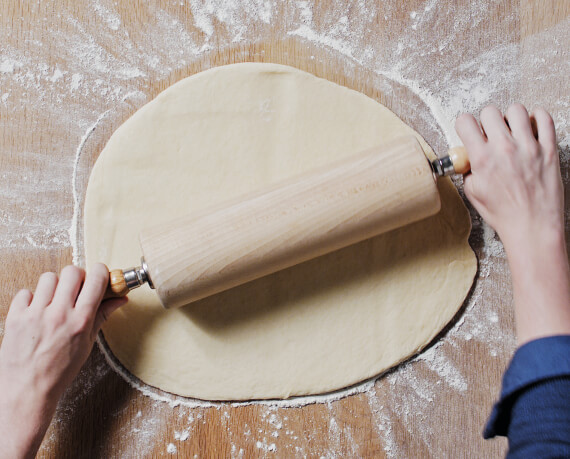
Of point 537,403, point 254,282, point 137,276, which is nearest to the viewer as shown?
point 537,403

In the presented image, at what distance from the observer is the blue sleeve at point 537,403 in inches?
32.2

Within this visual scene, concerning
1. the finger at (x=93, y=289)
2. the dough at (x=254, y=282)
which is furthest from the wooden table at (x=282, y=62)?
the finger at (x=93, y=289)

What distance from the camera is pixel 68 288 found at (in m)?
1.01

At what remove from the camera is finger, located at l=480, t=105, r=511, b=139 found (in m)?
1.02

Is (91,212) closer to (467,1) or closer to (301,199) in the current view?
(301,199)

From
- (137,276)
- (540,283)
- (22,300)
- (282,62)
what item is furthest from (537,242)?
(22,300)

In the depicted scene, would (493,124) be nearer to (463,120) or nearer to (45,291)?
(463,120)

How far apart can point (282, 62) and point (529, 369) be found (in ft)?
2.81

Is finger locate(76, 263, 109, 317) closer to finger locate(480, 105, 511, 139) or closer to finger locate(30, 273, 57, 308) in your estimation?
finger locate(30, 273, 57, 308)

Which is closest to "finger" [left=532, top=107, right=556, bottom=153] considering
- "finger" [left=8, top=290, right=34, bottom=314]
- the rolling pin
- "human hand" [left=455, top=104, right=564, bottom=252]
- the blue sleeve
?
"human hand" [left=455, top=104, right=564, bottom=252]

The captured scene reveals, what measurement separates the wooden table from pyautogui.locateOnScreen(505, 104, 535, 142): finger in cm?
17

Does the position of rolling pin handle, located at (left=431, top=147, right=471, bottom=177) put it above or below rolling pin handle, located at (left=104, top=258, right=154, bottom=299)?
above

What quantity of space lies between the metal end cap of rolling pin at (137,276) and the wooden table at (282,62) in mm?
250

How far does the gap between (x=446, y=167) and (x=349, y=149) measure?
8.7 inches
